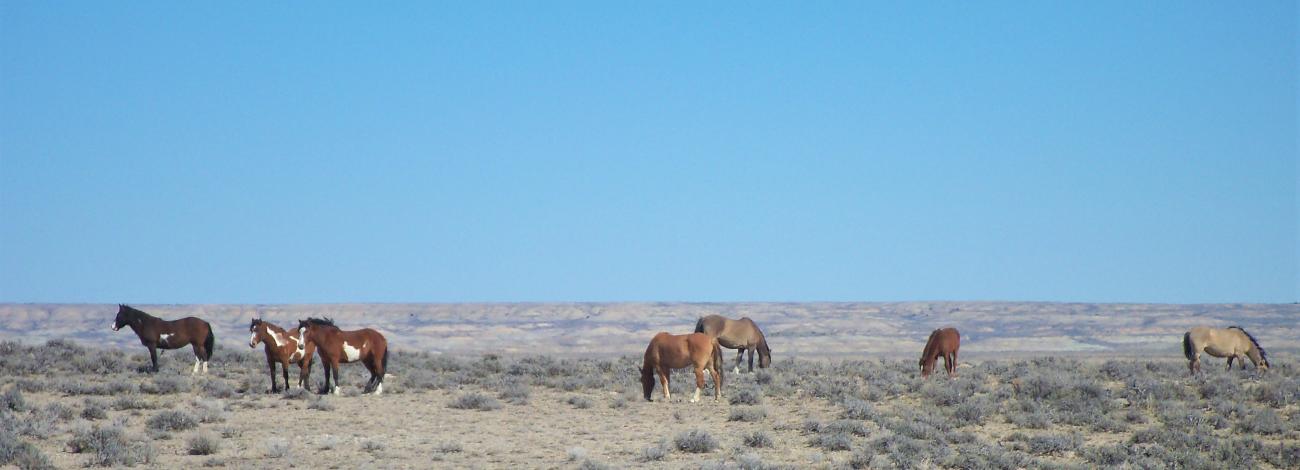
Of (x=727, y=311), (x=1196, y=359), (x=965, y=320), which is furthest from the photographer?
(x=727, y=311)

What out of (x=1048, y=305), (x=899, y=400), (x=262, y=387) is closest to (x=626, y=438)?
(x=899, y=400)

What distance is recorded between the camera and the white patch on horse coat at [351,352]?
851 inches

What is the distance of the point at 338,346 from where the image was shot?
2152 cm

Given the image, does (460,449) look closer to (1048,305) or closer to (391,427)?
(391,427)

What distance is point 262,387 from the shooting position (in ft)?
73.3

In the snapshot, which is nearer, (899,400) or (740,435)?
(740,435)

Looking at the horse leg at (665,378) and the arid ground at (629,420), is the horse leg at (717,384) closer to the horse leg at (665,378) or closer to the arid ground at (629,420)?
the arid ground at (629,420)

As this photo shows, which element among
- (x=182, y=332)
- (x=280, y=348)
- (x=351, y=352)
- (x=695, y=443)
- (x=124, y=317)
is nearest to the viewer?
(x=695, y=443)

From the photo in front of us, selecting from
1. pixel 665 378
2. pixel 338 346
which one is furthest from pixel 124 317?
pixel 665 378

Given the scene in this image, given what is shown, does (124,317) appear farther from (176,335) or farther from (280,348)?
(280,348)

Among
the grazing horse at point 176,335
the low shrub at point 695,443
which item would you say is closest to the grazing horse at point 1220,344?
the low shrub at point 695,443

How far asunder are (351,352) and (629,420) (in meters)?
5.87

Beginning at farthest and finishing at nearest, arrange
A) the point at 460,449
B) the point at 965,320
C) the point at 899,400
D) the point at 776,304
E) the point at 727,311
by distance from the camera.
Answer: the point at 776,304 → the point at 727,311 → the point at 965,320 → the point at 899,400 → the point at 460,449

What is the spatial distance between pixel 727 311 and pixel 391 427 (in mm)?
106332
